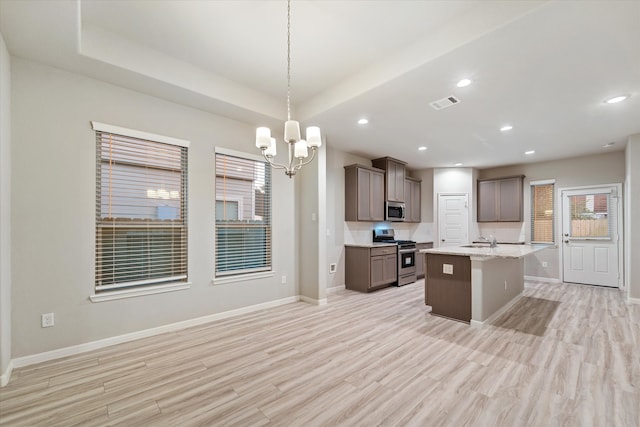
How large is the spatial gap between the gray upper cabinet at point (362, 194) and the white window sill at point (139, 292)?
3266 millimetres

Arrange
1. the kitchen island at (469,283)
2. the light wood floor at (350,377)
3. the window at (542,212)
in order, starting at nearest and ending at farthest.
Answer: the light wood floor at (350,377), the kitchen island at (469,283), the window at (542,212)

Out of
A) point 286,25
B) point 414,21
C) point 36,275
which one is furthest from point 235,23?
point 36,275

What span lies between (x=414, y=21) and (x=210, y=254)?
346cm

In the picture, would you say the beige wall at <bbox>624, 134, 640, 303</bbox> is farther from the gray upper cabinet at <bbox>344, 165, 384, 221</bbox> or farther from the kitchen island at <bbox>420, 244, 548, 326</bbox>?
the gray upper cabinet at <bbox>344, 165, 384, 221</bbox>

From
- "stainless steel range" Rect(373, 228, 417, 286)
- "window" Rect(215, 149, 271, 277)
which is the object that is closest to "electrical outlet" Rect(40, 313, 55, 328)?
"window" Rect(215, 149, 271, 277)

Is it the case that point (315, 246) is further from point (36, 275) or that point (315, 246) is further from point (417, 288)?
point (36, 275)

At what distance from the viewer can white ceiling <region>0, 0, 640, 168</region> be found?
2193 mm

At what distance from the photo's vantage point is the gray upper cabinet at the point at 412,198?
6.97m

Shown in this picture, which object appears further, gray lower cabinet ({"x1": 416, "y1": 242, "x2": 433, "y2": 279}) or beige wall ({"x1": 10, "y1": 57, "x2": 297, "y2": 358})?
gray lower cabinet ({"x1": 416, "y1": 242, "x2": 433, "y2": 279})

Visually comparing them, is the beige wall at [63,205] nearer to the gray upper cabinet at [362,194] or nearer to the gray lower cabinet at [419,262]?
the gray upper cabinet at [362,194]

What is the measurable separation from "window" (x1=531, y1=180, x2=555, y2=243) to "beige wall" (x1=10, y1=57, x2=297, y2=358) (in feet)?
24.0

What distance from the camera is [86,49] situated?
102 inches

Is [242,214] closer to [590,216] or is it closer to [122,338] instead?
[122,338]

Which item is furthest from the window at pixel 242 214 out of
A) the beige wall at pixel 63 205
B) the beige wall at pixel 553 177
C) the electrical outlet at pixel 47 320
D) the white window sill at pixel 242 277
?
the beige wall at pixel 553 177
